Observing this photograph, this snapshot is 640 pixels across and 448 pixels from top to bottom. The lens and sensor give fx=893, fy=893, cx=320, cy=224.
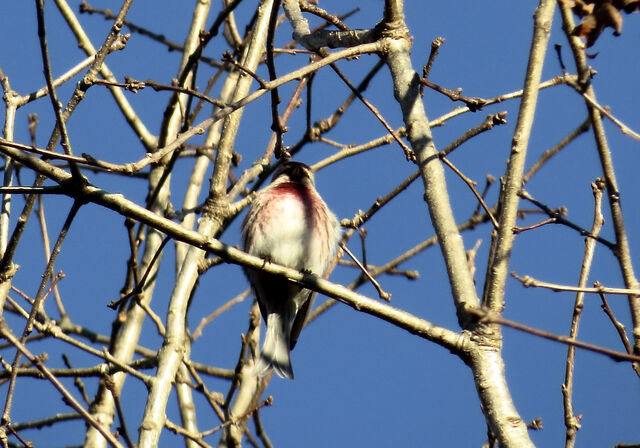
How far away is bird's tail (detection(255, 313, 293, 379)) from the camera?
509 centimetres

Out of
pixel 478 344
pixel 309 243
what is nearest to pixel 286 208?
pixel 309 243

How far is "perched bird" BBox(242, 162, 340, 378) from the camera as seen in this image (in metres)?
5.21

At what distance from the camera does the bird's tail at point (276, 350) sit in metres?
5.09

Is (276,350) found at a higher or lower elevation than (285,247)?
lower

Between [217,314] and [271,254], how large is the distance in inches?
30.0

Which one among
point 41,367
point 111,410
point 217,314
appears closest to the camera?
point 41,367

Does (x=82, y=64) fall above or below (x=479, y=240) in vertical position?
above

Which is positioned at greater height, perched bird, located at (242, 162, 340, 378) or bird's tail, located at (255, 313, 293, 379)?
perched bird, located at (242, 162, 340, 378)

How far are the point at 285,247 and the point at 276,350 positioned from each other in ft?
1.98

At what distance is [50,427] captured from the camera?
17.5ft

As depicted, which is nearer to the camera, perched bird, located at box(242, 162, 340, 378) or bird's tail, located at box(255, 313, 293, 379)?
bird's tail, located at box(255, 313, 293, 379)

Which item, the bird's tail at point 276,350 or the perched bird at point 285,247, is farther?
the perched bird at point 285,247

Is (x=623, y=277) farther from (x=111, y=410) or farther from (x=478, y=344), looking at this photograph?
(x=111, y=410)

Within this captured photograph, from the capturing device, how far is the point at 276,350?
5219mm
